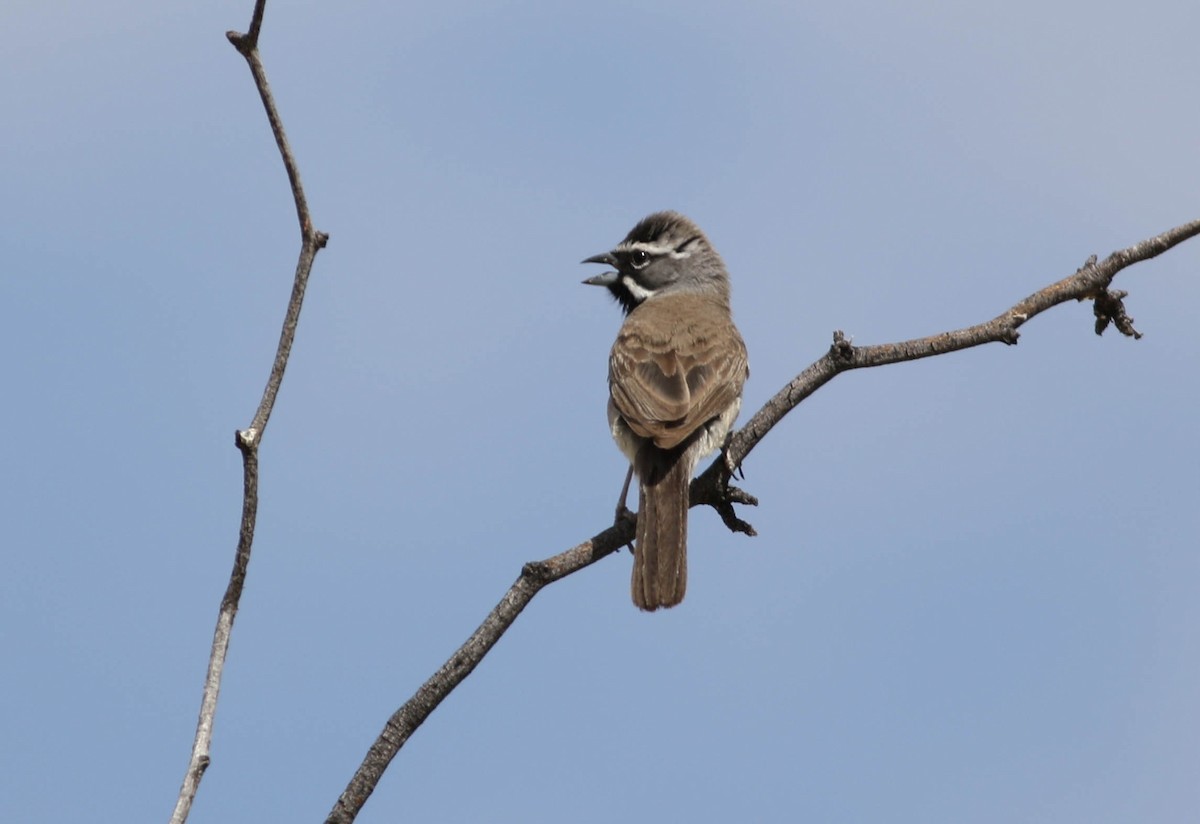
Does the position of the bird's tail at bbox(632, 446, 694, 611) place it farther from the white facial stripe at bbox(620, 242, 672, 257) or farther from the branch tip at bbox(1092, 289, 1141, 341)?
the white facial stripe at bbox(620, 242, 672, 257)

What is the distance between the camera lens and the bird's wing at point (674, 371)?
26.9 ft

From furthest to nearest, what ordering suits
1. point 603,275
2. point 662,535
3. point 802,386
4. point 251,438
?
point 603,275
point 662,535
point 802,386
point 251,438

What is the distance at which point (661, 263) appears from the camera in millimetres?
11289

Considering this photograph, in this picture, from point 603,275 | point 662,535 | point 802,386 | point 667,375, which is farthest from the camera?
point 603,275

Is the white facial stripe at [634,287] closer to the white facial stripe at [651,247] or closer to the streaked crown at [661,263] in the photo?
the streaked crown at [661,263]

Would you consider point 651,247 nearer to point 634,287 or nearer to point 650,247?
point 650,247

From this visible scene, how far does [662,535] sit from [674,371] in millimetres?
1599

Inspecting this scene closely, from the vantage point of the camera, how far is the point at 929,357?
591 centimetres

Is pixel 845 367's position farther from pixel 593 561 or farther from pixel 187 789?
pixel 187 789

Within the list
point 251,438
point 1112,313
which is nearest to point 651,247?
point 1112,313

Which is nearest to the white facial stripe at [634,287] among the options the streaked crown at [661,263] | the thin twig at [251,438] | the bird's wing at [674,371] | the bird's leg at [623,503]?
the streaked crown at [661,263]

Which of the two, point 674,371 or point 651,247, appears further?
point 651,247

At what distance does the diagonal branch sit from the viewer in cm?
445

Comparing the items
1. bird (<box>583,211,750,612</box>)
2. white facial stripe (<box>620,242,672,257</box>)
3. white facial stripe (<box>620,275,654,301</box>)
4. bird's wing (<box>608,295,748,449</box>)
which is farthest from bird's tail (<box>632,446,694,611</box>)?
white facial stripe (<box>620,242,672,257</box>)
